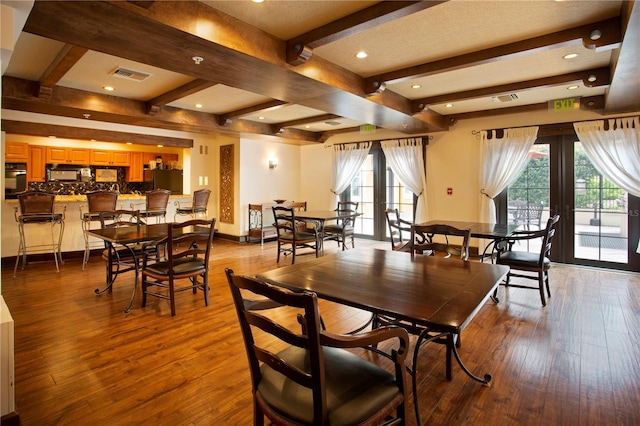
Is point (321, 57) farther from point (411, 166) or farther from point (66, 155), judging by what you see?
point (66, 155)

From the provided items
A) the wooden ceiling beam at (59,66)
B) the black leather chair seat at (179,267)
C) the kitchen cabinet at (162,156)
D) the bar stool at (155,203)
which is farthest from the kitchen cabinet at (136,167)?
the black leather chair seat at (179,267)

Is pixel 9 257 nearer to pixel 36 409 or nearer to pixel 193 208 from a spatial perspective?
pixel 193 208

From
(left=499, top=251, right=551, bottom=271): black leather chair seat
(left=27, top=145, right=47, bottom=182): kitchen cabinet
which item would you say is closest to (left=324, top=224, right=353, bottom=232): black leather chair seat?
(left=499, top=251, right=551, bottom=271): black leather chair seat

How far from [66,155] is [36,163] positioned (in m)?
0.57

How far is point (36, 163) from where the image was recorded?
24.3 feet

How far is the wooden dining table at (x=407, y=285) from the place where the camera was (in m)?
1.49

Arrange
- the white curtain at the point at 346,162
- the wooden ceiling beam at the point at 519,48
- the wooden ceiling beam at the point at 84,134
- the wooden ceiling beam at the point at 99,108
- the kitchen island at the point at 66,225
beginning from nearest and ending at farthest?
1. the wooden ceiling beam at the point at 519,48
2. the wooden ceiling beam at the point at 99,108
3. the kitchen island at the point at 66,225
4. the wooden ceiling beam at the point at 84,134
5. the white curtain at the point at 346,162

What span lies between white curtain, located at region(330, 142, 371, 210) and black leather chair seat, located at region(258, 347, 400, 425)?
6.30 meters

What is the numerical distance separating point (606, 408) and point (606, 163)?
4218 millimetres

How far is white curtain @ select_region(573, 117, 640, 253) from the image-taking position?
473 centimetres

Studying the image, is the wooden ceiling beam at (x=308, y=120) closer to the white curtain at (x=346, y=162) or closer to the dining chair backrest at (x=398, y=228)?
the white curtain at (x=346, y=162)

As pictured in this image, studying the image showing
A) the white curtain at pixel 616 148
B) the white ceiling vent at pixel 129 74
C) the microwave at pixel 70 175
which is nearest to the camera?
the white ceiling vent at pixel 129 74

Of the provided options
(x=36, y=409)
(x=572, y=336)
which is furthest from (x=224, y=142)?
(x=572, y=336)

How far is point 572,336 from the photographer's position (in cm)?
290
